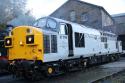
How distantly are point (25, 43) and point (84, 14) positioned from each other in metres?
36.8

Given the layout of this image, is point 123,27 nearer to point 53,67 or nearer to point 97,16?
point 97,16

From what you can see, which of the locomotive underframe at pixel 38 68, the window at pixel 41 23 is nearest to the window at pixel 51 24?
the window at pixel 41 23

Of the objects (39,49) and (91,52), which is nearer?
(39,49)

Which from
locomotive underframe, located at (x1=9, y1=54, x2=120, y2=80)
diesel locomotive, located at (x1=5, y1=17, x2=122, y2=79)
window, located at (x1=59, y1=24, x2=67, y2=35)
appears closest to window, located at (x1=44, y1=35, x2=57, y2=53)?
diesel locomotive, located at (x1=5, y1=17, x2=122, y2=79)

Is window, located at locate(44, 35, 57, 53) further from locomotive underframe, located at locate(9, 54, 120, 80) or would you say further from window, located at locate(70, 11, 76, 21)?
window, located at locate(70, 11, 76, 21)

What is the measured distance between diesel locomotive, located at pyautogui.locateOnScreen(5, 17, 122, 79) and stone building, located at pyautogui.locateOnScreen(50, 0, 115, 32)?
29.0 m

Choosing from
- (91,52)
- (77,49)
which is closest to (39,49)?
(77,49)

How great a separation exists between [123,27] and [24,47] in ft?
95.3

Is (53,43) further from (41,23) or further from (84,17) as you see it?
(84,17)

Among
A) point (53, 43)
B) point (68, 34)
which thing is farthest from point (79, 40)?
point (53, 43)

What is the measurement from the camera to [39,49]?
14.0 meters

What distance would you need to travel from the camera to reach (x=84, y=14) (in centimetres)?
5050

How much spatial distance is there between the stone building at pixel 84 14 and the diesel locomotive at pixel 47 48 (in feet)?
95.2

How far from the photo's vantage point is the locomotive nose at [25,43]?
1409 cm
